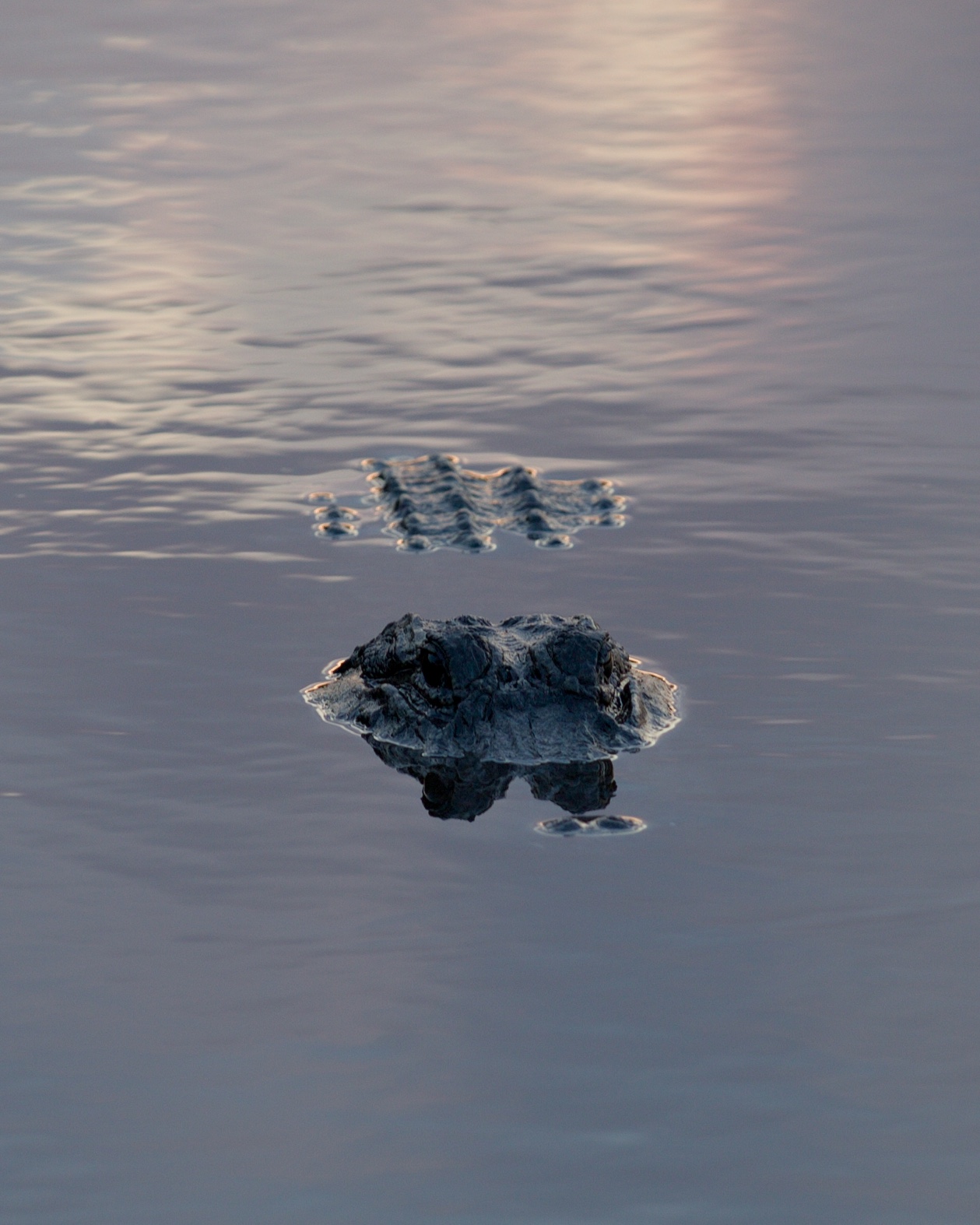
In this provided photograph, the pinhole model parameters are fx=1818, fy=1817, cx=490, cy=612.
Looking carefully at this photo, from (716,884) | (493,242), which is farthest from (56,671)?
(493,242)

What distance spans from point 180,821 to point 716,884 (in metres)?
2.04

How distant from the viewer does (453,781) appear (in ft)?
24.0

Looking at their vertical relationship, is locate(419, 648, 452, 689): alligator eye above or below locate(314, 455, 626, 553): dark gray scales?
below

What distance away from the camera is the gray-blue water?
5.03 m

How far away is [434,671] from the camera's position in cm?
767

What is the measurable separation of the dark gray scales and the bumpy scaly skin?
219 cm

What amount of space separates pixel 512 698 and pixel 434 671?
1.18 ft

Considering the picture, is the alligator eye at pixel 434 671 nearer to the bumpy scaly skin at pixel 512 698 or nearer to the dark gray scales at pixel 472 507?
the bumpy scaly skin at pixel 512 698

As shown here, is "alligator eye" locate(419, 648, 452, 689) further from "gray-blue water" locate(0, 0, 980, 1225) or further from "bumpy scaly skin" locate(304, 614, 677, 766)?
"gray-blue water" locate(0, 0, 980, 1225)

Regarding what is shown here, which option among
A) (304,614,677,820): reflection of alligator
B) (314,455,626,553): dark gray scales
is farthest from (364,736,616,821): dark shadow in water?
(314,455,626,553): dark gray scales

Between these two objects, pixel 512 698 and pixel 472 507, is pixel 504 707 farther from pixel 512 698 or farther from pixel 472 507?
pixel 472 507

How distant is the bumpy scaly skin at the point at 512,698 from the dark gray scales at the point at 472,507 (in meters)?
2.19

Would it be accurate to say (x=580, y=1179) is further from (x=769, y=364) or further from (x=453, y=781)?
(x=769, y=364)

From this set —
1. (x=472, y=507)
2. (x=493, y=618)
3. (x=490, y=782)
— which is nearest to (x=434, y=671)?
(x=490, y=782)
